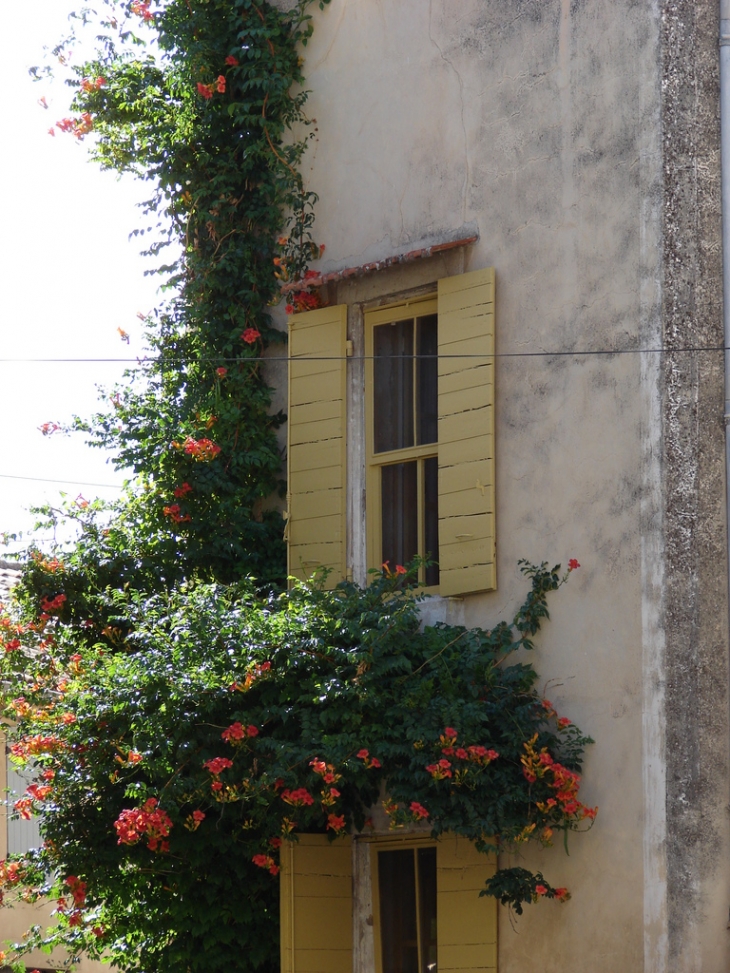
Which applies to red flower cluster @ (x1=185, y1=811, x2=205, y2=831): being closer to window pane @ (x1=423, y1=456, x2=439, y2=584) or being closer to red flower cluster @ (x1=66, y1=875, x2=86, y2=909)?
red flower cluster @ (x1=66, y1=875, x2=86, y2=909)

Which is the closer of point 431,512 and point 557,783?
point 557,783

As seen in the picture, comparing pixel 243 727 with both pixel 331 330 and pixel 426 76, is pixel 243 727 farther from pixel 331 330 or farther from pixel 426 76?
pixel 426 76

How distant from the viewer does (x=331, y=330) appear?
9.11 metres

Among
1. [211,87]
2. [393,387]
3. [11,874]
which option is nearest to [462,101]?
[393,387]

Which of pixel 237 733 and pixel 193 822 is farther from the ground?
pixel 237 733

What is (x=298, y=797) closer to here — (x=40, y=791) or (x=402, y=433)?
(x=40, y=791)

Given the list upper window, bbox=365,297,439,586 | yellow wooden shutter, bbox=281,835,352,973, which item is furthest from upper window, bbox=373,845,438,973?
upper window, bbox=365,297,439,586

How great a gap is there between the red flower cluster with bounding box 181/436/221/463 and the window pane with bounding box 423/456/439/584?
1.41 m

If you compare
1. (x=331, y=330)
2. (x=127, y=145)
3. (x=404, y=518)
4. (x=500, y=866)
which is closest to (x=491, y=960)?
(x=500, y=866)

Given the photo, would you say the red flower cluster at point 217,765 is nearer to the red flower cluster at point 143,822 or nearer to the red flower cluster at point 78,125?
the red flower cluster at point 143,822

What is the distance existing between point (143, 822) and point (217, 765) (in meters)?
0.46

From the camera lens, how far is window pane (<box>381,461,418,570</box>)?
8.72 metres

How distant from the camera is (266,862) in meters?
8.02

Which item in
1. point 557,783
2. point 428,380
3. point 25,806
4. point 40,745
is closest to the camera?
point 557,783
